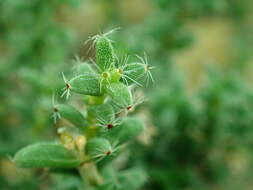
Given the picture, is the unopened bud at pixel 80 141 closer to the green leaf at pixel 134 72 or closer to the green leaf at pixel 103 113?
the green leaf at pixel 103 113

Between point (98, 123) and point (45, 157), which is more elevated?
point (98, 123)

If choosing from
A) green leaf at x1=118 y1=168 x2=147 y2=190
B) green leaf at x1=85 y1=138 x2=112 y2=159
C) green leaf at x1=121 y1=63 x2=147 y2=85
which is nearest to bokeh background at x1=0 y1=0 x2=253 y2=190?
green leaf at x1=118 y1=168 x2=147 y2=190

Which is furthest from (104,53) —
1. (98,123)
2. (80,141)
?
(80,141)

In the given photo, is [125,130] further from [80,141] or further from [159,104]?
[159,104]

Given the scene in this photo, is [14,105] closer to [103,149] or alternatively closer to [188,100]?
[188,100]

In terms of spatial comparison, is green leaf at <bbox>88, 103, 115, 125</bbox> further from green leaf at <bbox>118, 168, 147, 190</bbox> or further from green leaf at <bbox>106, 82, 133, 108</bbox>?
green leaf at <bbox>118, 168, 147, 190</bbox>

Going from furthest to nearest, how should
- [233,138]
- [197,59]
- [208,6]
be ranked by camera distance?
[197,59] < [208,6] < [233,138]

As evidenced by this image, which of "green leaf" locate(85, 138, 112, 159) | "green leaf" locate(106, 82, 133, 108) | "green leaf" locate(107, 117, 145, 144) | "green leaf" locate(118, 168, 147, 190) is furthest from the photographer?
"green leaf" locate(118, 168, 147, 190)

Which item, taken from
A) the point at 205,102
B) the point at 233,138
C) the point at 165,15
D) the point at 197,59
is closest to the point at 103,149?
the point at 205,102
